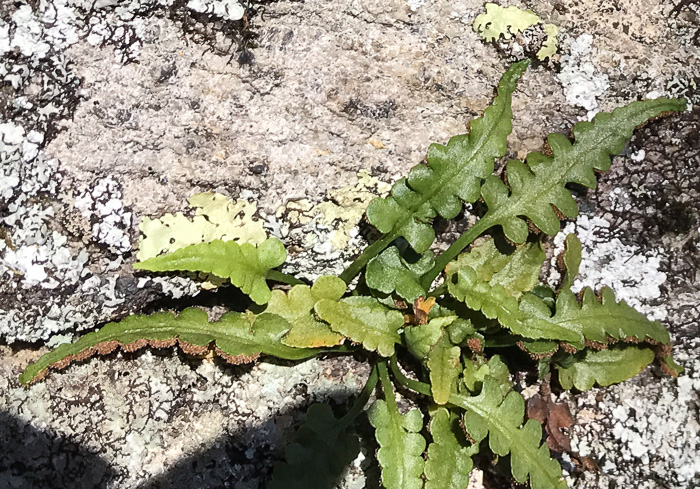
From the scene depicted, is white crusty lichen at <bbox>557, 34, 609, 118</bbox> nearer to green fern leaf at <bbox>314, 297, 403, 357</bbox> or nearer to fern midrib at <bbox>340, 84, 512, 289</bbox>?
fern midrib at <bbox>340, 84, 512, 289</bbox>

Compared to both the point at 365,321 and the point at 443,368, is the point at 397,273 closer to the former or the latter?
the point at 365,321

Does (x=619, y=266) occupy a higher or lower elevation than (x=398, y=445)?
higher


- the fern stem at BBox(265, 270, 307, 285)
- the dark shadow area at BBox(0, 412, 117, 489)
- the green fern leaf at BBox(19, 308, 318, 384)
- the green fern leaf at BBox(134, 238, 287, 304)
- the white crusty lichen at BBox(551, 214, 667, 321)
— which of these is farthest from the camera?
the white crusty lichen at BBox(551, 214, 667, 321)

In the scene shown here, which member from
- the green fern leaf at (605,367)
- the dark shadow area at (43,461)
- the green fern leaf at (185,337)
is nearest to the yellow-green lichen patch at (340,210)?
the green fern leaf at (185,337)

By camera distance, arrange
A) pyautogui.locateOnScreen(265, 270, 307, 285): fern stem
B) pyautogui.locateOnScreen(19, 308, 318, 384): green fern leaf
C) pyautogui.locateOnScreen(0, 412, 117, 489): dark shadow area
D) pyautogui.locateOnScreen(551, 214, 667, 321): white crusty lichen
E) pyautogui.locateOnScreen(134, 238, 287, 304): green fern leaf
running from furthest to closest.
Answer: pyautogui.locateOnScreen(551, 214, 667, 321): white crusty lichen, pyautogui.locateOnScreen(0, 412, 117, 489): dark shadow area, pyautogui.locateOnScreen(265, 270, 307, 285): fern stem, pyautogui.locateOnScreen(19, 308, 318, 384): green fern leaf, pyautogui.locateOnScreen(134, 238, 287, 304): green fern leaf

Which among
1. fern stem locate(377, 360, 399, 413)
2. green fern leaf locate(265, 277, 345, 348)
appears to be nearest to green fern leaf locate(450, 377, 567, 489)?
fern stem locate(377, 360, 399, 413)

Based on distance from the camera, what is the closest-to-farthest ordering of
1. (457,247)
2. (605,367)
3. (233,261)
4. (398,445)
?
(233,261) → (398,445) → (457,247) → (605,367)

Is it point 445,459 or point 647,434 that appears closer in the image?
point 445,459

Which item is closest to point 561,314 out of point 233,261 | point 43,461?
point 233,261
